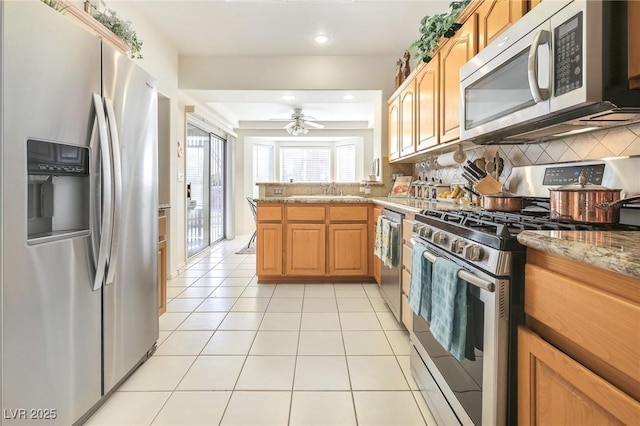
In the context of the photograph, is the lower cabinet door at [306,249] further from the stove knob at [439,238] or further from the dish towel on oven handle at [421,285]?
the stove knob at [439,238]

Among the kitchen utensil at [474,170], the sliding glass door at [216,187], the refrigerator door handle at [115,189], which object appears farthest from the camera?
the sliding glass door at [216,187]

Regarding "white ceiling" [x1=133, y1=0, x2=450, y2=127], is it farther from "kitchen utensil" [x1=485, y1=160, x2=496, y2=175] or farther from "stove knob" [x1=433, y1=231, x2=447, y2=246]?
"stove knob" [x1=433, y1=231, x2=447, y2=246]

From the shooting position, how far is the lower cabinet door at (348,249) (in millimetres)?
3496

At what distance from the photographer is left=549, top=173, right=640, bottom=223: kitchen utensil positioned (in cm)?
107

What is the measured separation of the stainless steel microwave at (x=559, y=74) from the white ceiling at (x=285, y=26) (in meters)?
1.74

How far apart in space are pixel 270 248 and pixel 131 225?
191 cm

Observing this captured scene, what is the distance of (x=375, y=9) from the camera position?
9.55 feet

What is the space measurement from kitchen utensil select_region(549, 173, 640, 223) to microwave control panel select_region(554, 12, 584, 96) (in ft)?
1.08

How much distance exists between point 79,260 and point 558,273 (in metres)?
1.69

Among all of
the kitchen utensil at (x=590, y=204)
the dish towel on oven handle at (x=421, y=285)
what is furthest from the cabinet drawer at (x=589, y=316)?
the dish towel on oven handle at (x=421, y=285)

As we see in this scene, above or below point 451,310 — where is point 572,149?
above

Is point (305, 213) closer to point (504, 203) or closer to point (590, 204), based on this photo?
point (504, 203)

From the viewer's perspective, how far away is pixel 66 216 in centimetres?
138

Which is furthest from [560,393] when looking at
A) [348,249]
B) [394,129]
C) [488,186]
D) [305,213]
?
[394,129]
